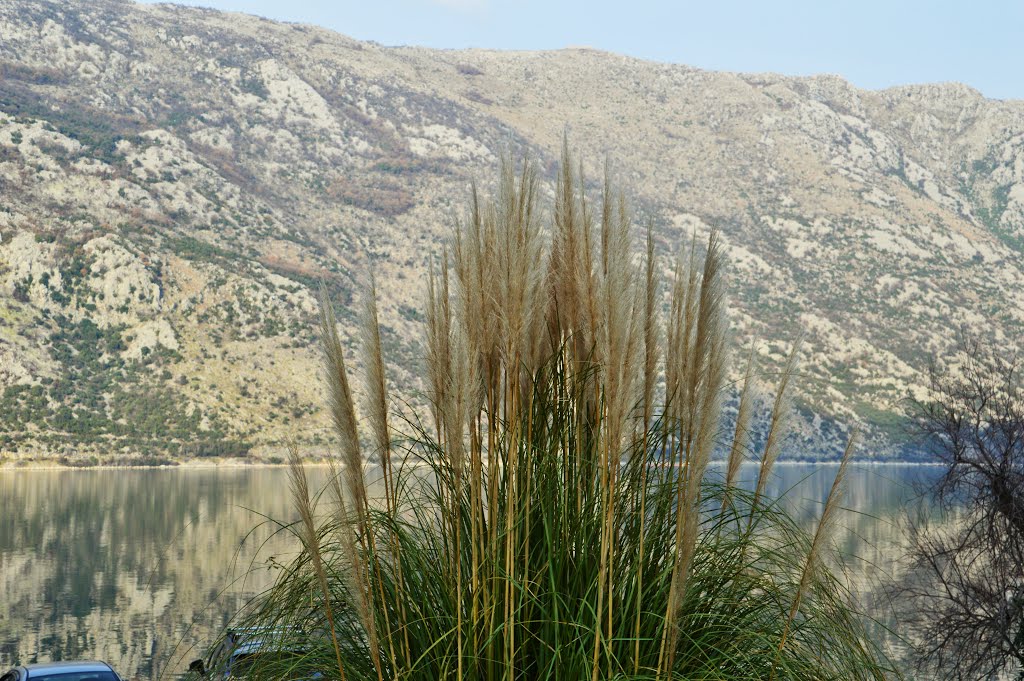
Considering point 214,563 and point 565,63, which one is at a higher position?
point 565,63

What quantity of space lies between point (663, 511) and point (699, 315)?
2.23 ft

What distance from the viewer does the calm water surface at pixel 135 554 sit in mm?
29109

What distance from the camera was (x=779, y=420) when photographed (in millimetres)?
3639

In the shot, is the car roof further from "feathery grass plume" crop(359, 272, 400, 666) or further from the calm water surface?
"feathery grass plume" crop(359, 272, 400, 666)

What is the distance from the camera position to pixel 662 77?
568 feet

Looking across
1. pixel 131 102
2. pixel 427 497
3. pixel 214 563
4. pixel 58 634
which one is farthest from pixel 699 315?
pixel 131 102

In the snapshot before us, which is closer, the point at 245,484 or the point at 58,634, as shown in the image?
the point at 58,634

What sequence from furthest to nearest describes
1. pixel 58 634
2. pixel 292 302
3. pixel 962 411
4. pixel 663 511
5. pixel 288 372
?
pixel 292 302 → pixel 288 372 → pixel 58 634 → pixel 962 411 → pixel 663 511

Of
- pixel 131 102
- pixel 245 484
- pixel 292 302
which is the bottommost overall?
pixel 245 484

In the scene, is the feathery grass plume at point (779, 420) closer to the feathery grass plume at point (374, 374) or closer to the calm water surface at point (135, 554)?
the feathery grass plume at point (374, 374)

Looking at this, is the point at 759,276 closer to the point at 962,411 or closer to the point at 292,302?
the point at 292,302

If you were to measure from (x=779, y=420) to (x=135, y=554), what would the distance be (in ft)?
159

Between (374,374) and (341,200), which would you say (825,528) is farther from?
(341,200)

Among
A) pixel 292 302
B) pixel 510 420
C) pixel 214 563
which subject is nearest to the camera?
pixel 510 420
